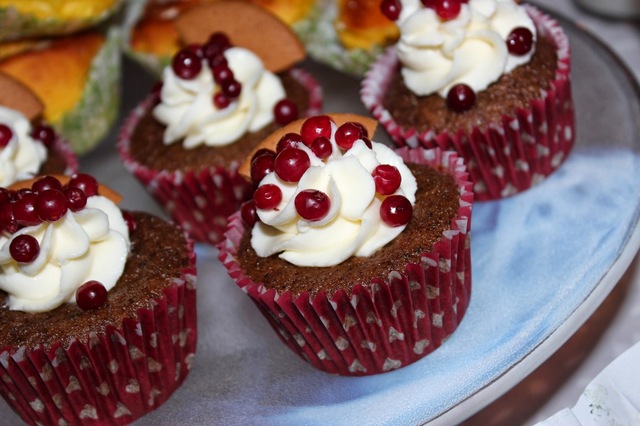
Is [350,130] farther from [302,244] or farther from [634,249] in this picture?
[634,249]

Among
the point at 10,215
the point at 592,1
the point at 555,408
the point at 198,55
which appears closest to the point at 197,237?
the point at 198,55

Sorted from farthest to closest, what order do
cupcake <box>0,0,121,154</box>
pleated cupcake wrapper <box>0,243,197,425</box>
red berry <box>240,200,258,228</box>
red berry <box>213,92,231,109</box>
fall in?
cupcake <box>0,0,121,154</box>, red berry <box>213,92,231,109</box>, red berry <box>240,200,258,228</box>, pleated cupcake wrapper <box>0,243,197,425</box>

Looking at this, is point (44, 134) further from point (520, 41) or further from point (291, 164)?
point (520, 41)

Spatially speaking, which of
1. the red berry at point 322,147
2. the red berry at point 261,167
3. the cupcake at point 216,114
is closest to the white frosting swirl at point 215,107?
the cupcake at point 216,114

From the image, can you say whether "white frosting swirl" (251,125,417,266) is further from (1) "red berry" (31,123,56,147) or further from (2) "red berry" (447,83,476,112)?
(1) "red berry" (31,123,56,147)

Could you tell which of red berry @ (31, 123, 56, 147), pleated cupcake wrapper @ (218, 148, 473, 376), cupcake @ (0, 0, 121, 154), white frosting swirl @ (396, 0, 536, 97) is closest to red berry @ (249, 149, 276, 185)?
pleated cupcake wrapper @ (218, 148, 473, 376)

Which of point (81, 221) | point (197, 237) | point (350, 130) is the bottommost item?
point (197, 237)
